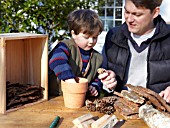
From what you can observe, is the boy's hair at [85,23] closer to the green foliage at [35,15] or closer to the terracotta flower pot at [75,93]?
the terracotta flower pot at [75,93]

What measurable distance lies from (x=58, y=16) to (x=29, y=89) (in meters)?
2.02

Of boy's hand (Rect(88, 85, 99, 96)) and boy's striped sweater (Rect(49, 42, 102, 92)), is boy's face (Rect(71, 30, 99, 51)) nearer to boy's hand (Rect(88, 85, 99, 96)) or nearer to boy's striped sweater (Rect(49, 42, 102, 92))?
boy's striped sweater (Rect(49, 42, 102, 92))

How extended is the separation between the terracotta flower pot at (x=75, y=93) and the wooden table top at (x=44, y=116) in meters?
0.03

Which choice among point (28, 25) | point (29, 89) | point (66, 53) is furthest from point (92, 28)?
point (28, 25)

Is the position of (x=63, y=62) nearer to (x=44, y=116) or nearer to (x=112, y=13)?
(x=44, y=116)

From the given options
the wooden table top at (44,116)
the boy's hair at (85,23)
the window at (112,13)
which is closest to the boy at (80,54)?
the boy's hair at (85,23)

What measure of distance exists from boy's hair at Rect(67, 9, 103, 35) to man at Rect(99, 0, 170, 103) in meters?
0.20

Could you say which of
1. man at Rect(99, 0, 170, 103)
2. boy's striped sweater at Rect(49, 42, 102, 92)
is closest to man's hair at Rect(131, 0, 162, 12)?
man at Rect(99, 0, 170, 103)

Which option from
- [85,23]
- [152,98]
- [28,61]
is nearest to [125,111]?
[152,98]

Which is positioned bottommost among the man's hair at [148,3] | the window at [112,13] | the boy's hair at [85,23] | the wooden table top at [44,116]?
the wooden table top at [44,116]

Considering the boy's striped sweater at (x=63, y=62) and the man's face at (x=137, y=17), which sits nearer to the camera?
the boy's striped sweater at (x=63, y=62)

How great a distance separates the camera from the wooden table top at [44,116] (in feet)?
4.21

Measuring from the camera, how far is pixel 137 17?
1.71 metres

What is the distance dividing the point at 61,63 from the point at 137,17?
0.49 meters
